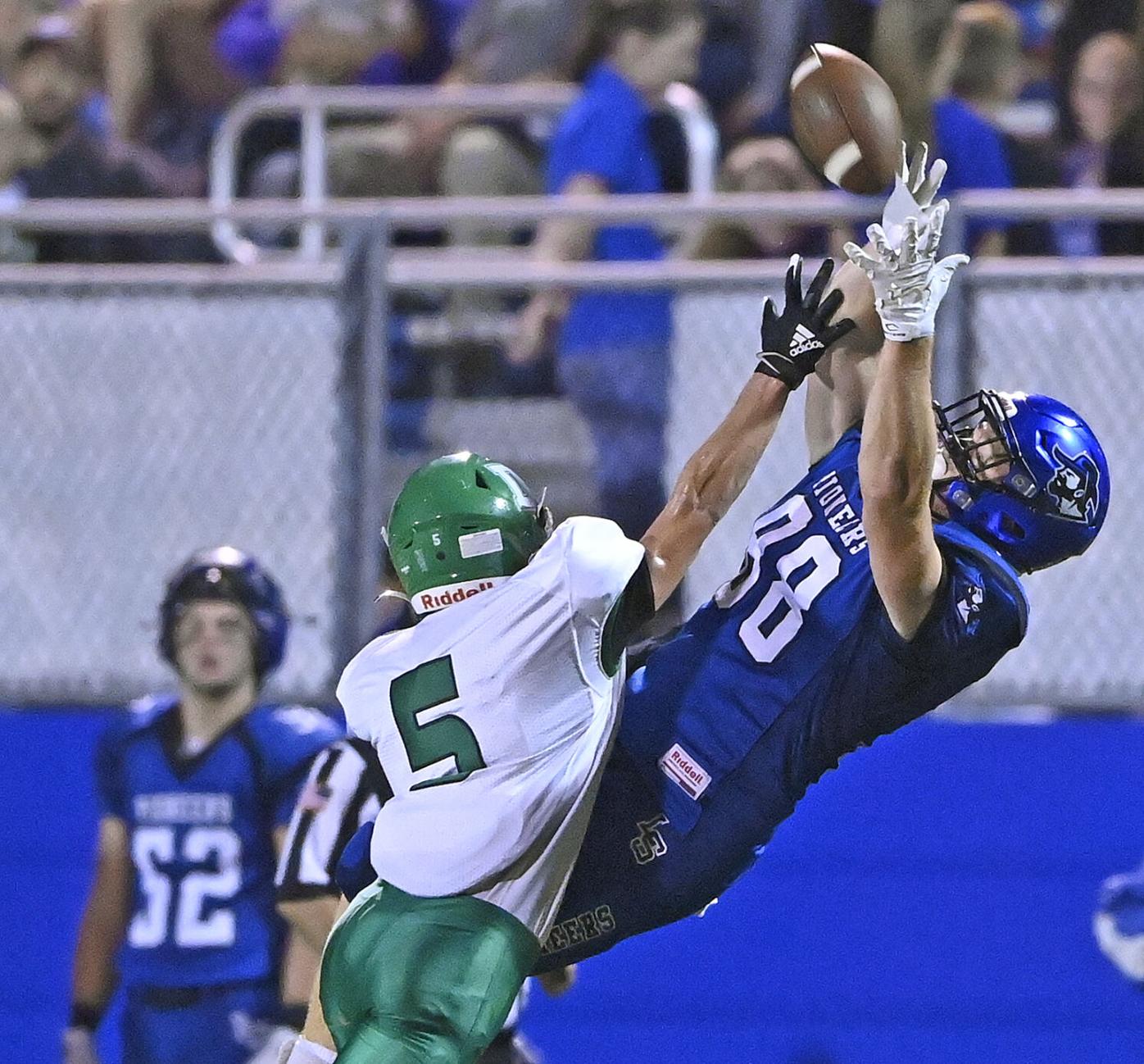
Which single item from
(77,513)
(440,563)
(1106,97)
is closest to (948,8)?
(1106,97)

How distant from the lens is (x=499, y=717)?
440 centimetres

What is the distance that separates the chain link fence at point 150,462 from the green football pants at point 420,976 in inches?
87.5

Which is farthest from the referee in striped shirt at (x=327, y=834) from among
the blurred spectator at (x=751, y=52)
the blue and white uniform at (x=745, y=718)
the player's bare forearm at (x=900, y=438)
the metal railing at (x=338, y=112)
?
the blurred spectator at (x=751, y=52)

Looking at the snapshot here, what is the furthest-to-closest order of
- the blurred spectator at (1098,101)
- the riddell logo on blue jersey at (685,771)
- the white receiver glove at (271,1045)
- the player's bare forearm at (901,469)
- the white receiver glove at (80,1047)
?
the blurred spectator at (1098,101) → the white receiver glove at (80,1047) → the white receiver glove at (271,1045) → the riddell logo on blue jersey at (685,771) → the player's bare forearm at (901,469)

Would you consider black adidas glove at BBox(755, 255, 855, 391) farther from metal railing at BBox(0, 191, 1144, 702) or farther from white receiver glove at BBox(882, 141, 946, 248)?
metal railing at BBox(0, 191, 1144, 702)

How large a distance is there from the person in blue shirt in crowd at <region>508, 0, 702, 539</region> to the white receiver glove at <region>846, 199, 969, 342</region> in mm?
2332

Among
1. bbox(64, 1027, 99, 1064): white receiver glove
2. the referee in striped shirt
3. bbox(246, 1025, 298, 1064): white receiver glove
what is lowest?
bbox(64, 1027, 99, 1064): white receiver glove

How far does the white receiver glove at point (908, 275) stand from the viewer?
13.0ft

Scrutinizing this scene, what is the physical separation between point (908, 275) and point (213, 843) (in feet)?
11.0

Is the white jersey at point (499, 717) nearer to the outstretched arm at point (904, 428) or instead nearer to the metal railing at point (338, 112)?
the outstretched arm at point (904, 428)

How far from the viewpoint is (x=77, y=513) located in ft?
21.9

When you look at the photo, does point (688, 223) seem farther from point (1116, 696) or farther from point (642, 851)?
point (642, 851)

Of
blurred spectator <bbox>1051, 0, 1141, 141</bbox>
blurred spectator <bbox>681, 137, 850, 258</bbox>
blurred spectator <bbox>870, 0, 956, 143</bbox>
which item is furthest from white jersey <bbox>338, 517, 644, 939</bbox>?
blurred spectator <bbox>1051, 0, 1141, 141</bbox>

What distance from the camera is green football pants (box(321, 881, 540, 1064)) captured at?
427 cm
